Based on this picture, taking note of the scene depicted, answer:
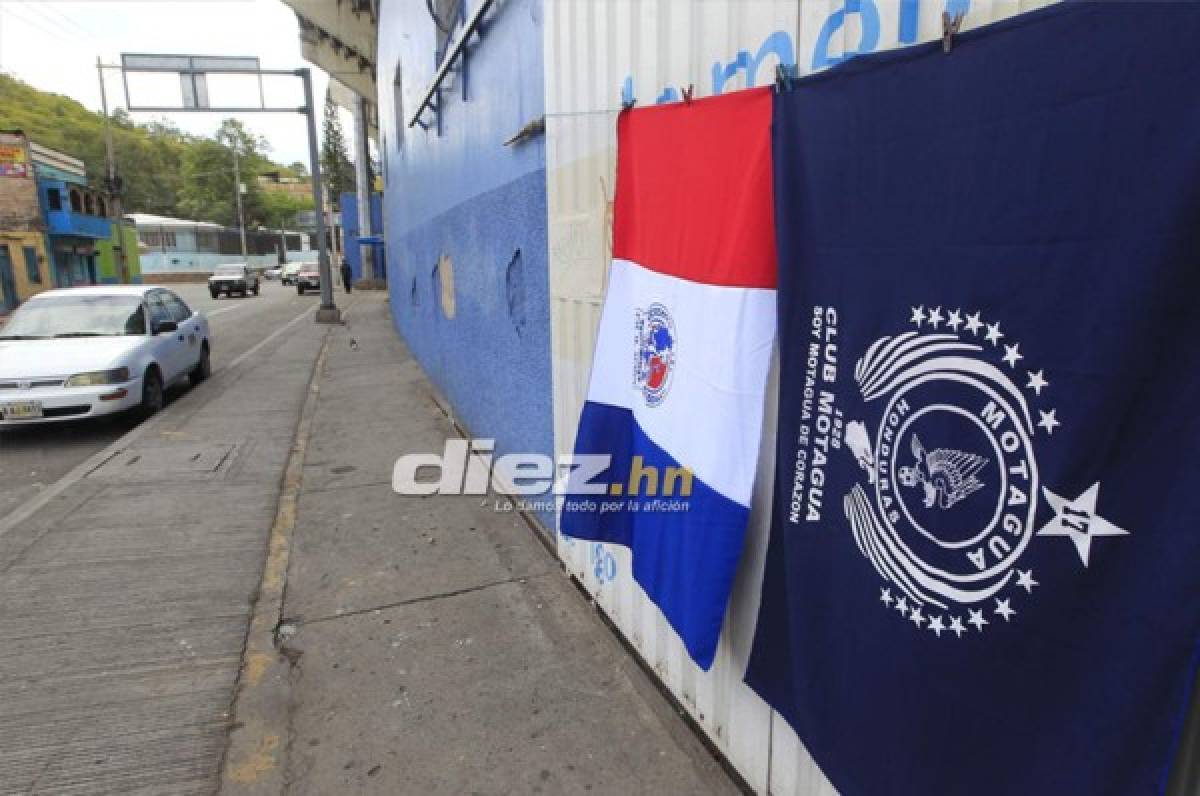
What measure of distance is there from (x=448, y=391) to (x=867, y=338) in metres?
8.06

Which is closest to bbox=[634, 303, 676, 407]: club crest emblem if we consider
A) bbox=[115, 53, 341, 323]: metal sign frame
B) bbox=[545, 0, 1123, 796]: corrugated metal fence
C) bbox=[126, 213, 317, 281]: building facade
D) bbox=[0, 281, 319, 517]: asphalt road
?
bbox=[545, 0, 1123, 796]: corrugated metal fence

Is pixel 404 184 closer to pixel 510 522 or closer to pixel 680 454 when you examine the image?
pixel 510 522

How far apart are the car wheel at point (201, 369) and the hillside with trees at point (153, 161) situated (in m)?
74.0

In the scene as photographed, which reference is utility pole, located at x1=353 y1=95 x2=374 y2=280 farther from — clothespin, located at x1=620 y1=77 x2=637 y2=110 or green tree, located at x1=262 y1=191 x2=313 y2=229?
green tree, located at x1=262 y1=191 x2=313 y2=229

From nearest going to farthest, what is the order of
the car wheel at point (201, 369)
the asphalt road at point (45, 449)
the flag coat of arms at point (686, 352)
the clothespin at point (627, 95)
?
1. the flag coat of arms at point (686, 352)
2. the clothespin at point (627, 95)
3. the asphalt road at point (45, 449)
4. the car wheel at point (201, 369)

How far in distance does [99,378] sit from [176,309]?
3065 mm

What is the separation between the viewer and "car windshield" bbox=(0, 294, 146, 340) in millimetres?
8984

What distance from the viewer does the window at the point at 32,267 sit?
29266 millimetres

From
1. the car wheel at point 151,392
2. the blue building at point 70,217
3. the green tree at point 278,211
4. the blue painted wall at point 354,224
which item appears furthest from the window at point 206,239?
the car wheel at point 151,392

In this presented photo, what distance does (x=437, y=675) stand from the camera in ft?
11.3

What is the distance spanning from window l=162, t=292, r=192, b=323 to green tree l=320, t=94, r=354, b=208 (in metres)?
64.5

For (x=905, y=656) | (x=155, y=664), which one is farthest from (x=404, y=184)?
(x=905, y=656)

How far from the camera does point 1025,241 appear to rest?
135 cm

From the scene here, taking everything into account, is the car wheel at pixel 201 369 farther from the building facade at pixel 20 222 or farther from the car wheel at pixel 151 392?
the building facade at pixel 20 222
